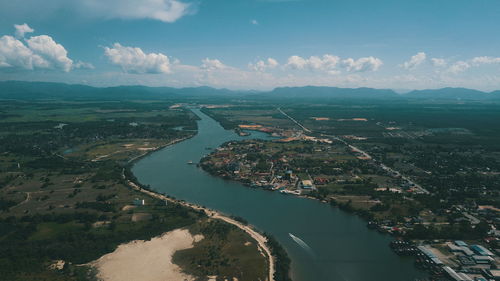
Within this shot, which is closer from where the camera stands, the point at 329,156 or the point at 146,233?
the point at 146,233

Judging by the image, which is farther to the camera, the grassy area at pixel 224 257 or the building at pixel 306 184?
the building at pixel 306 184

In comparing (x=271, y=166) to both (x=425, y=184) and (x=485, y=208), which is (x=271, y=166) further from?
(x=485, y=208)

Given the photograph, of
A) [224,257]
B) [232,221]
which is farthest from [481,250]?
[232,221]

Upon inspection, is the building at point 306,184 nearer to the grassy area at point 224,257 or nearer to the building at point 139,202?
the grassy area at point 224,257

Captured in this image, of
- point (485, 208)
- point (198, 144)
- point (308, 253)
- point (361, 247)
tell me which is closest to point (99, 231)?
point (308, 253)

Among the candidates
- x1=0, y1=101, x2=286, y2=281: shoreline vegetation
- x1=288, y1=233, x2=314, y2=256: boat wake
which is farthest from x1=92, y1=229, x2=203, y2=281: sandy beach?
x1=288, y1=233, x2=314, y2=256: boat wake

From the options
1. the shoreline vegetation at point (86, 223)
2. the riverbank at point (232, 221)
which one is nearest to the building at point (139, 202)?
the shoreline vegetation at point (86, 223)
